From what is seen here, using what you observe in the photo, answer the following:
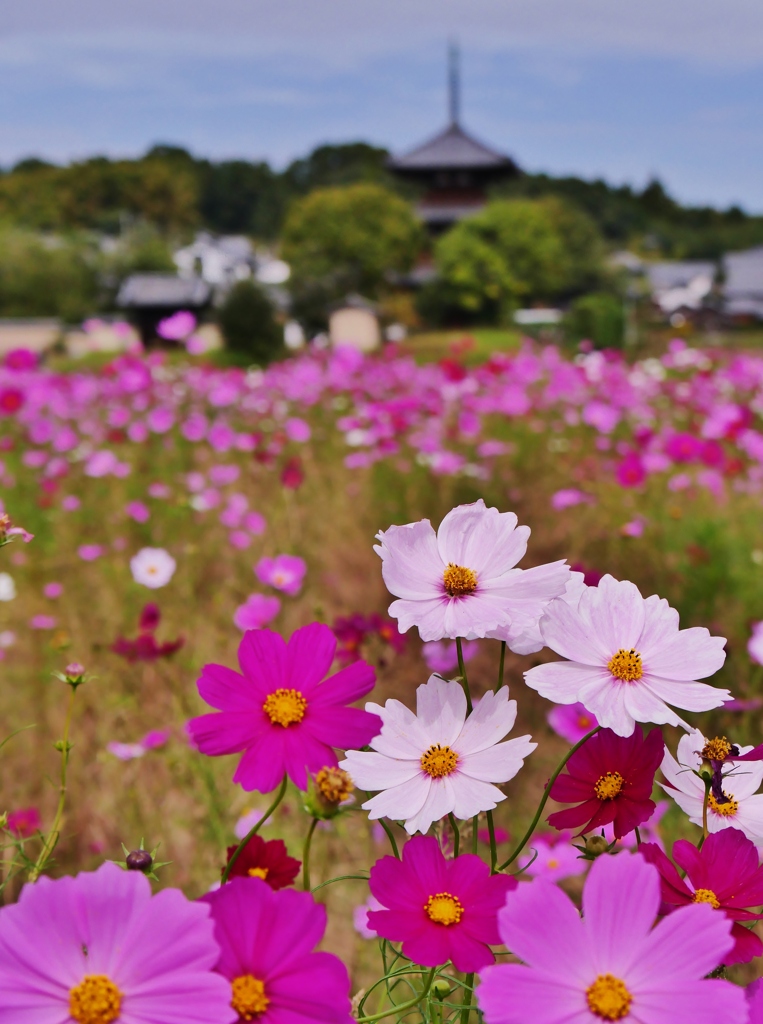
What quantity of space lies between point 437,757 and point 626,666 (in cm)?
9

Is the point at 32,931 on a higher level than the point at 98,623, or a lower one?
higher

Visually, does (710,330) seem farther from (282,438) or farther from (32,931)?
(32,931)

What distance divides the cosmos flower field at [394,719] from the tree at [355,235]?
721 inches

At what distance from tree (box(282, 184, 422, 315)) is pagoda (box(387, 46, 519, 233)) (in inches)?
206

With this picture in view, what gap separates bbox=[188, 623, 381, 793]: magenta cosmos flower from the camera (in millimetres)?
354

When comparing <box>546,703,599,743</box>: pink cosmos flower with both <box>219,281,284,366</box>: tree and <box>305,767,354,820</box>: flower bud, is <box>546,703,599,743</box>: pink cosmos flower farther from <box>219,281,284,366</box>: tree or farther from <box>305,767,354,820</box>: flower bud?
<box>219,281,284,366</box>: tree

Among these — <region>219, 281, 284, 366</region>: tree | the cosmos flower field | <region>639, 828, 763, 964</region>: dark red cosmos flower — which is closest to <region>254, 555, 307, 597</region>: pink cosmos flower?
the cosmos flower field

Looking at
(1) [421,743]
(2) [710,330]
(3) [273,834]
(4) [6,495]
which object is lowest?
(2) [710,330]

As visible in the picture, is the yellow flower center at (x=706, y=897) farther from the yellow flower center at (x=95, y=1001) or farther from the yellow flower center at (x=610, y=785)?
the yellow flower center at (x=95, y=1001)

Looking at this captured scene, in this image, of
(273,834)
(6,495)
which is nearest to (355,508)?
(6,495)

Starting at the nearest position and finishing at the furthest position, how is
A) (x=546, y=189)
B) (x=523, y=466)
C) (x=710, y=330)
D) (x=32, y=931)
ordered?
(x=32, y=931) → (x=523, y=466) → (x=710, y=330) → (x=546, y=189)

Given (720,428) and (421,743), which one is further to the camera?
(720,428)

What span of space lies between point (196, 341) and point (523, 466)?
56.5 inches

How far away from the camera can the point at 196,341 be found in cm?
362
